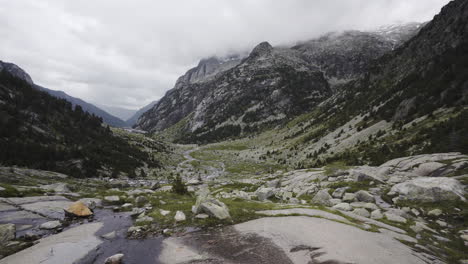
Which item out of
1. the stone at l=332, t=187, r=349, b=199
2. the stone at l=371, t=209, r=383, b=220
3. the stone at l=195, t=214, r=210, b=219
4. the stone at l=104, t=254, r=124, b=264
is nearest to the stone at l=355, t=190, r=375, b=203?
the stone at l=332, t=187, r=349, b=199

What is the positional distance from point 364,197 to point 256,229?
1399 centimetres

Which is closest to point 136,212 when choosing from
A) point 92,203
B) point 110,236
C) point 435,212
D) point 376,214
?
point 110,236

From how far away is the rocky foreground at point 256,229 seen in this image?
9984mm

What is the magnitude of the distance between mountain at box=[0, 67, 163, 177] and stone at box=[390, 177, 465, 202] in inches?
2328

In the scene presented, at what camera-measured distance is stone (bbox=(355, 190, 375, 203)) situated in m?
19.9

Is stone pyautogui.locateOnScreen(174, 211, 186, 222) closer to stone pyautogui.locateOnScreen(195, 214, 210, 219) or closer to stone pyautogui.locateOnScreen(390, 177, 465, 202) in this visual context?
stone pyautogui.locateOnScreen(195, 214, 210, 219)

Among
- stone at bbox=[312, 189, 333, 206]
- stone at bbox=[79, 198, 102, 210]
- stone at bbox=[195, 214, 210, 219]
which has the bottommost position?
stone at bbox=[79, 198, 102, 210]

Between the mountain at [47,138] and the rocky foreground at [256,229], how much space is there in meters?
28.4

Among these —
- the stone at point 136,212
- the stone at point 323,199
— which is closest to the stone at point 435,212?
the stone at point 323,199

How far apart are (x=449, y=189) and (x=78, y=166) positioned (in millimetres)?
65019

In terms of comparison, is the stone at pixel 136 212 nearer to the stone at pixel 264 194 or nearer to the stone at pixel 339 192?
the stone at pixel 264 194

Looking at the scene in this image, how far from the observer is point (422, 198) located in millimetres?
17609

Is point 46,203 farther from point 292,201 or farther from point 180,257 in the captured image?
point 292,201

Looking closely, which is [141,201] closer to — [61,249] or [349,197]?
[61,249]
